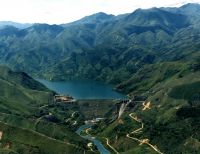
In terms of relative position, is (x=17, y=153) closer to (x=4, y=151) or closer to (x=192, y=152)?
(x=4, y=151)

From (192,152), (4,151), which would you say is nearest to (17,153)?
(4,151)
